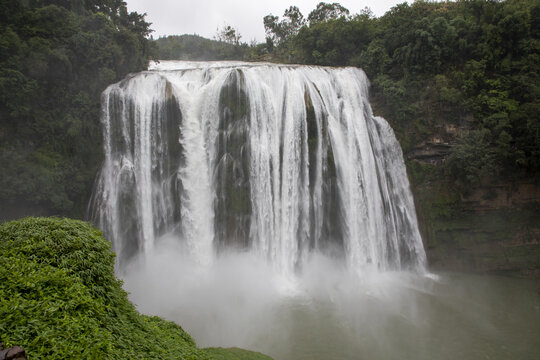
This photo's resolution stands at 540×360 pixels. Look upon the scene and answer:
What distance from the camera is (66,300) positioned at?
15.5 ft

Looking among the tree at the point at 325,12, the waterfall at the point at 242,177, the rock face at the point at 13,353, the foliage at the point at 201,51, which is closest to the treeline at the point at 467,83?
the waterfall at the point at 242,177

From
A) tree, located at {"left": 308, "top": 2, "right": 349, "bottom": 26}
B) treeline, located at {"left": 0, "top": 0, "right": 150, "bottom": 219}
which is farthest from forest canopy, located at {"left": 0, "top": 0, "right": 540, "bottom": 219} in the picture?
tree, located at {"left": 308, "top": 2, "right": 349, "bottom": 26}

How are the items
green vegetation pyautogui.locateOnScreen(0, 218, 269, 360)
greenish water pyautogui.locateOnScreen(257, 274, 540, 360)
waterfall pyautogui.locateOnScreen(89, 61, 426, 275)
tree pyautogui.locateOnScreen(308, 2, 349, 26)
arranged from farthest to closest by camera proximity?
tree pyautogui.locateOnScreen(308, 2, 349, 26), waterfall pyautogui.locateOnScreen(89, 61, 426, 275), greenish water pyautogui.locateOnScreen(257, 274, 540, 360), green vegetation pyautogui.locateOnScreen(0, 218, 269, 360)

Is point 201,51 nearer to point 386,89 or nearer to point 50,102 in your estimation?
point 50,102

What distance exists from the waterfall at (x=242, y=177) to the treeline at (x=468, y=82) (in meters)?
4.20

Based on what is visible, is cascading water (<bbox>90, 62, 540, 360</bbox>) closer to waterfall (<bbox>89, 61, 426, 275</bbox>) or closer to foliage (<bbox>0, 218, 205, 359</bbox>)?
waterfall (<bbox>89, 61, 426, 275</bbox>)

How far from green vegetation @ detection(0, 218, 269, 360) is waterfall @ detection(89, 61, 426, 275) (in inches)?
359

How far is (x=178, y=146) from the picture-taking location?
15.9 m

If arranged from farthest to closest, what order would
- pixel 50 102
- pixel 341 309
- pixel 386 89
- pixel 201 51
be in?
pixel 201 51, pixel 386 89, pixel 50 102, pixel 341 309

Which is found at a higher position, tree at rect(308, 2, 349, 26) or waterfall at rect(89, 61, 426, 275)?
tree at rect(308, 2, 349, 26)

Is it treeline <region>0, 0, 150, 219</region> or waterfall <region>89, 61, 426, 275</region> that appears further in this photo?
waterfall <region>89, 61, 426, 275</region>

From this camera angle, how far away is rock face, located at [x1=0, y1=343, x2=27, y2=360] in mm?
3467

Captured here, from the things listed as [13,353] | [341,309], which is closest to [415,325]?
[341,309]

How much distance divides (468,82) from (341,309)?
47.4ft
